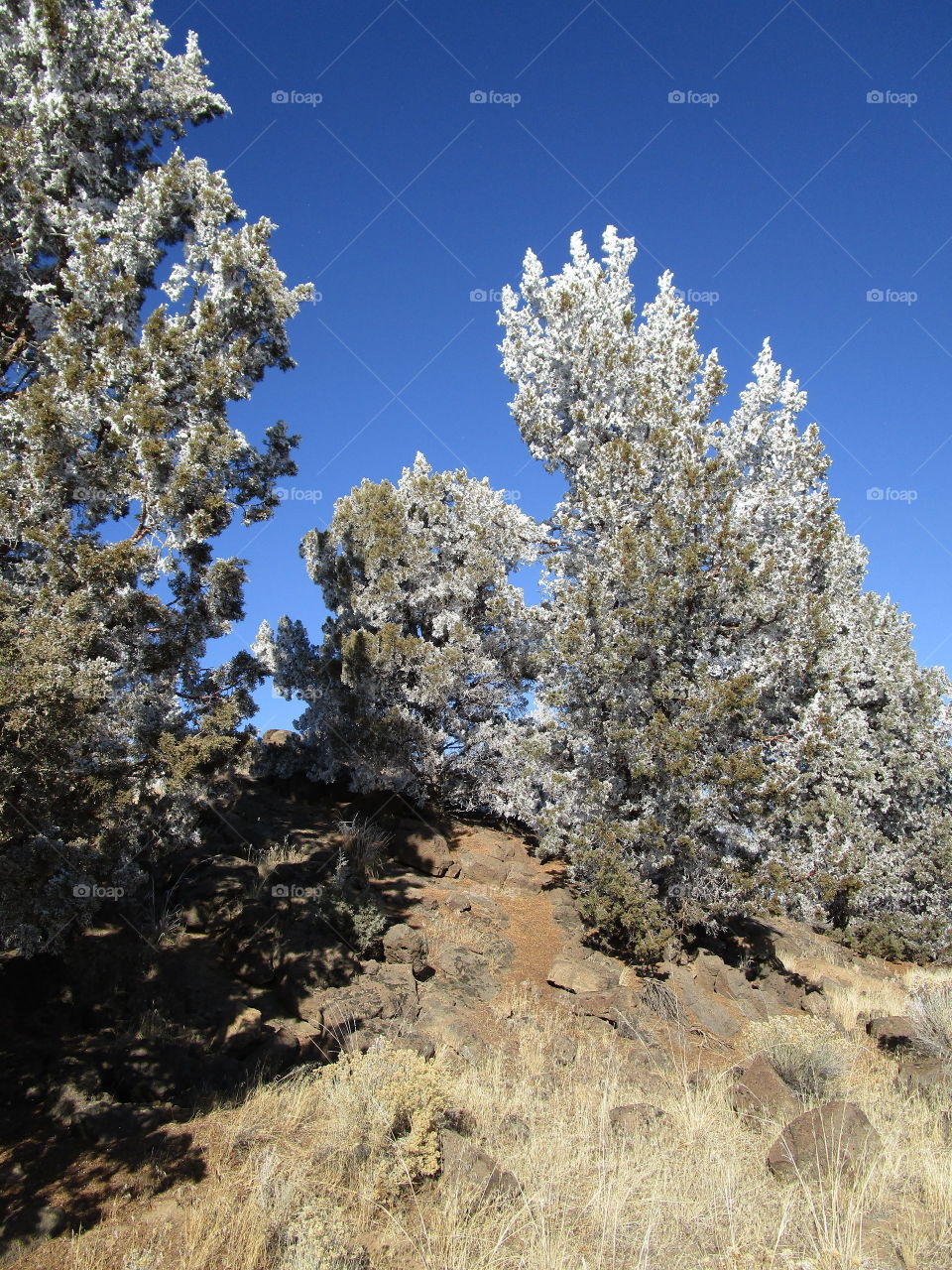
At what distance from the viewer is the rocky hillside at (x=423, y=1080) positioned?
4488 mm

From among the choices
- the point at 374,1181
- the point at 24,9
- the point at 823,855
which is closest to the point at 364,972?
the point at 374,1181

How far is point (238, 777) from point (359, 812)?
13.0 feet

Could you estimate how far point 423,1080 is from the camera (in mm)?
5637

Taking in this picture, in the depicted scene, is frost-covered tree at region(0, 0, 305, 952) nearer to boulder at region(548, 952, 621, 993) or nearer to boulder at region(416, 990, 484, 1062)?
boulder at region(416, 990, 484, 1062)

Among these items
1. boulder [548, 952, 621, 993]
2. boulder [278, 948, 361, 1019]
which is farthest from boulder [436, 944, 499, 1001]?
boulder [278, 948, 361, 1019]

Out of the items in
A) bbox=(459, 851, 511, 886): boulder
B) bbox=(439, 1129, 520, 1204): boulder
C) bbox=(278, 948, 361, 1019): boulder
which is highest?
bbox=(459, 851, 511, 886): boulder

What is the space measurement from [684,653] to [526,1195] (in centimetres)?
803

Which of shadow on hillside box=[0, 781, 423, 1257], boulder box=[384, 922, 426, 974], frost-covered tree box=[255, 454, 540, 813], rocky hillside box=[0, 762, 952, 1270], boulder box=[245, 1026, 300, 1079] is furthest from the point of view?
frost-covered tree box=[255, 454, 540, 813]

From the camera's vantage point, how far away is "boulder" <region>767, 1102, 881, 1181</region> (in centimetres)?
510

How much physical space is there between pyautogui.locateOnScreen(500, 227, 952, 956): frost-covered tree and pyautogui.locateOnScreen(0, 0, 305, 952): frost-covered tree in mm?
5691

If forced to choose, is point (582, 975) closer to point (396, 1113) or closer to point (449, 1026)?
point (449, 1026)

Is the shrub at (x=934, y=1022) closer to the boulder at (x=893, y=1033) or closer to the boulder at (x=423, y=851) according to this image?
the boulder at (x=893, y=1033)

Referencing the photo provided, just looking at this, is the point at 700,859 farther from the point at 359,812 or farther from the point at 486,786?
the point at 359,812

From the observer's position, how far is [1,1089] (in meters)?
5.58
